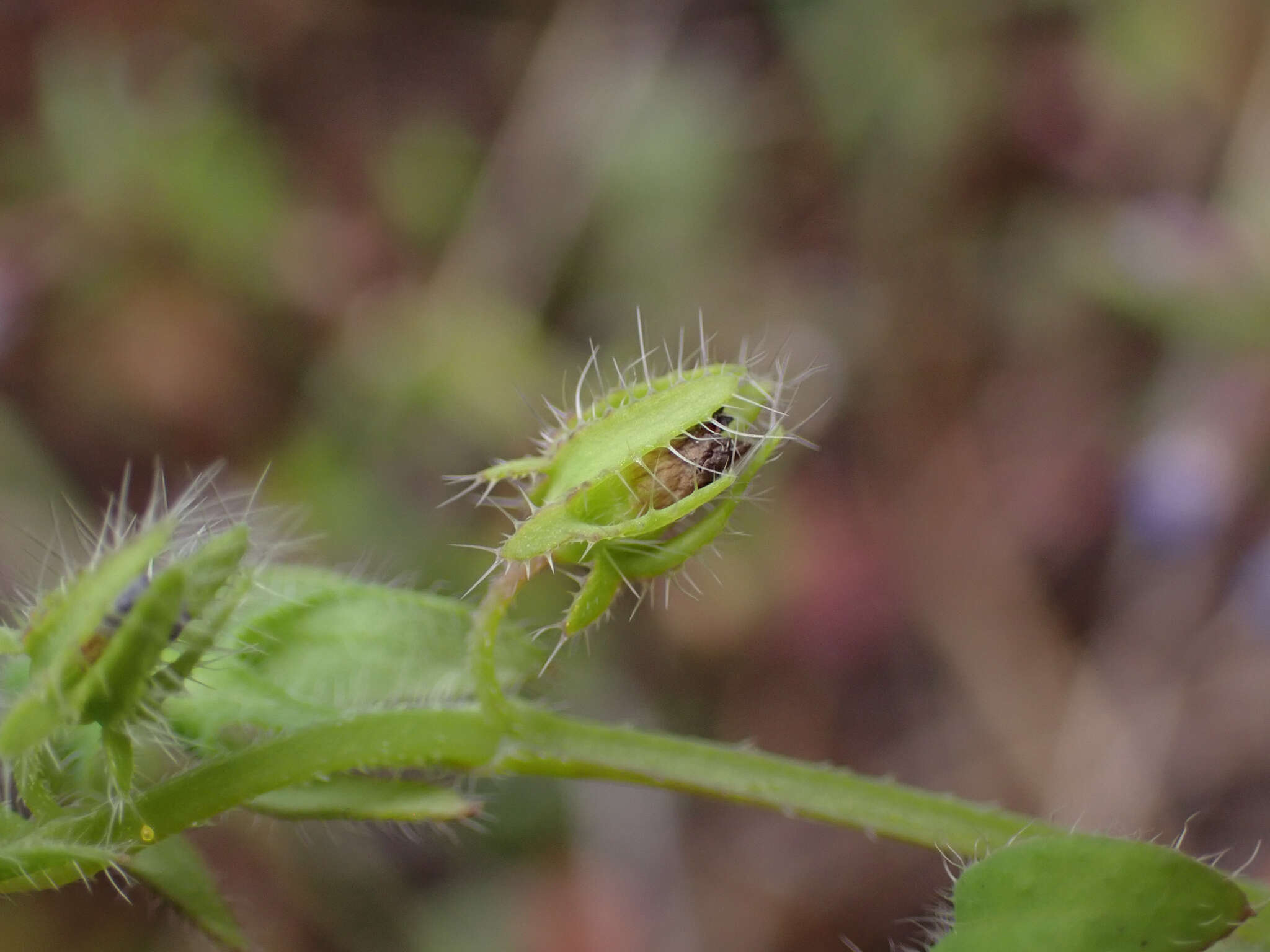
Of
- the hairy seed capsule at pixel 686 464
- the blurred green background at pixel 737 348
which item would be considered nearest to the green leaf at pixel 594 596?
the hairy seed capsule at pixel 686 464

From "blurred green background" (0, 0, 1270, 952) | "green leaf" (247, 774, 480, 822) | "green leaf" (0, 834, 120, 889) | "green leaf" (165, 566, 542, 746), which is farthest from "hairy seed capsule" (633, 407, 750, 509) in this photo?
"blurred green background" (0, 0, 1270, 952)

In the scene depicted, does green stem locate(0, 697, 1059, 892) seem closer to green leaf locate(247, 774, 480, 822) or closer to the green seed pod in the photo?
green leaf locate(247, 774, 480, 822)

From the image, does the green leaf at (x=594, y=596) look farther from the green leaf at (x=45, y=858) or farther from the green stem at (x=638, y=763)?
the green leaf at (x=45, y=858)

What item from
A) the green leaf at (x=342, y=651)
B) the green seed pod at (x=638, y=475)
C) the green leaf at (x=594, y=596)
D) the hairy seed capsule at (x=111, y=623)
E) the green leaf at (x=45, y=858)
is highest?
→ the green seed pod at (x=638, y=475)

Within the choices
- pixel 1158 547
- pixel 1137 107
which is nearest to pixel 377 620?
pixel 1158 547

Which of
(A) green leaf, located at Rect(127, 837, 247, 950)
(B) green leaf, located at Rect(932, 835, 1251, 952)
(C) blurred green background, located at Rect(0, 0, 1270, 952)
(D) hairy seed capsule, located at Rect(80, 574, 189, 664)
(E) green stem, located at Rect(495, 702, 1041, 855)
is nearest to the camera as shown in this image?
(D) hairy seed capsule, located at Rect(80, 574, 189, 664)

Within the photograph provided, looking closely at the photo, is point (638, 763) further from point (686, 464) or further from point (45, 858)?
point (45, 858)
